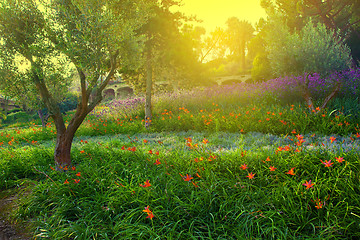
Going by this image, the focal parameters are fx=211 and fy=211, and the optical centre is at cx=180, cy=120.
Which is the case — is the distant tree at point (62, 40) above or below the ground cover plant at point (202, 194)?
above

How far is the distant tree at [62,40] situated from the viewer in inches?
162

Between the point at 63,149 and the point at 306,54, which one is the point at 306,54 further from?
the point at 63,149

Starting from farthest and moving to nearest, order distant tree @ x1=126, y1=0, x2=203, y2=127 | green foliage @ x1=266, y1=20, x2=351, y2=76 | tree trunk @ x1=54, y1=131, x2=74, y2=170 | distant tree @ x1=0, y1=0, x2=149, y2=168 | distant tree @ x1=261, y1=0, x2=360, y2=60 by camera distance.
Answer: distant tree @ x1=261, y1=0, x2=360, y2=60, green foliage @ x1=266, y1=20, x2=351, y2=76, distant tree @ x1=126, y1=0, x2=203, y2=127, tree trunk @ x1=54, y1=131, x2=74, y2=170, distant tree @ x1=0, y1=0, x2=149, y2=168

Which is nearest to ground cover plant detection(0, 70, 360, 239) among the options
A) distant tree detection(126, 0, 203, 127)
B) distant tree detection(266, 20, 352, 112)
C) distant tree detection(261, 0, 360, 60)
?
distant tree detection(126, 0, 203, 127)

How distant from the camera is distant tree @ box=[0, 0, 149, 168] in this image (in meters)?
4.11

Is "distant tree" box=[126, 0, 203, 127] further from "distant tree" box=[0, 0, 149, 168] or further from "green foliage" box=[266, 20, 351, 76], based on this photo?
"green foliage" box=[266, 20, 351, 76]

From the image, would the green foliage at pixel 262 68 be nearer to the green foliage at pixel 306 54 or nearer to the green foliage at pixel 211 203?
the green foliage at pixel 306 54

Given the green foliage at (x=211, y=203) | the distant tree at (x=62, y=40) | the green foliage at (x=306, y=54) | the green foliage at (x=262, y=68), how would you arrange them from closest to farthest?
the green foliage at (x=211, y=203) < the distant tree at (x=62, y=40) < the green foliage at (x=306, y=54) < the green foliage at (x=262, y=68)

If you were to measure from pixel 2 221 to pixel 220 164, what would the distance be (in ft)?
12.0

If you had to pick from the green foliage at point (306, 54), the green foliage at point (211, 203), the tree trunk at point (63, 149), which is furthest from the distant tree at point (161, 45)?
the green foliage at point (211, 203)

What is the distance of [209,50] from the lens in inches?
1060

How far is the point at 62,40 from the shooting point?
171 inches

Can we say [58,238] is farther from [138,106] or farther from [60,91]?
[138,106]

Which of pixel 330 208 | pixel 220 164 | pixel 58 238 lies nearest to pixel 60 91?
pixel 58 238
